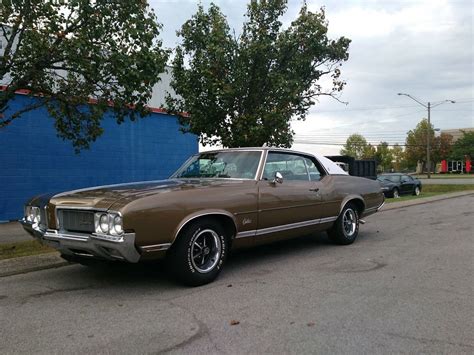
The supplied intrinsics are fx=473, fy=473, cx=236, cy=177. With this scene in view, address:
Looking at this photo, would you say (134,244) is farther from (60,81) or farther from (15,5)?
(60,81)

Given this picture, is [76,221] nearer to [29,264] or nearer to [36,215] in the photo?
[36,215]

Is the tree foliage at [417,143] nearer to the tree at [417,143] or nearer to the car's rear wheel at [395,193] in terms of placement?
the tree at [417,143]

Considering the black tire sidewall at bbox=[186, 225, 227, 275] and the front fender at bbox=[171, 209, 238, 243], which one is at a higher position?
the front fender at bbox=[171, 209, 238, 243]

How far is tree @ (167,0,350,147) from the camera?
36.6ft

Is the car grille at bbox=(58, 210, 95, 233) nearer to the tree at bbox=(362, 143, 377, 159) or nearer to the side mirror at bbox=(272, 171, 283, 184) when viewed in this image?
the side mirror at bbox=(272, 171, 283, 184)

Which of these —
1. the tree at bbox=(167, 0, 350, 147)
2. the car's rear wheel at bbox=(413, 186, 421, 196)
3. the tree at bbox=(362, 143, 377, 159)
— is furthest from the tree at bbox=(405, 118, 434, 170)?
the tree at bbox=(167, 0, 350, 147)

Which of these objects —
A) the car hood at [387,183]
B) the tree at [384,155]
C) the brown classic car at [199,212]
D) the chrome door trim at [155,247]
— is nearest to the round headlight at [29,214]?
the brown classic car at [199,212]

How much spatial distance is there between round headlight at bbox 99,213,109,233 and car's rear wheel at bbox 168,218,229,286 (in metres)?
0.77

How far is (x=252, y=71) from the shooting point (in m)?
11.3

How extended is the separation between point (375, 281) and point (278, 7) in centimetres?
801

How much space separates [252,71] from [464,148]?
80.4 meters

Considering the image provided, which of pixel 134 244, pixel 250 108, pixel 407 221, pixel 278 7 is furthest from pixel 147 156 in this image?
pixel 134 244

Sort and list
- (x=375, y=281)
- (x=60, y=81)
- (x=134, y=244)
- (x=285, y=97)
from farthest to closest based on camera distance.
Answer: (x=285, y=97) → (x=60, y=81) → (x=375, y=281) → (x=134, y=244)

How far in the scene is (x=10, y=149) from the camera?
1327cm
